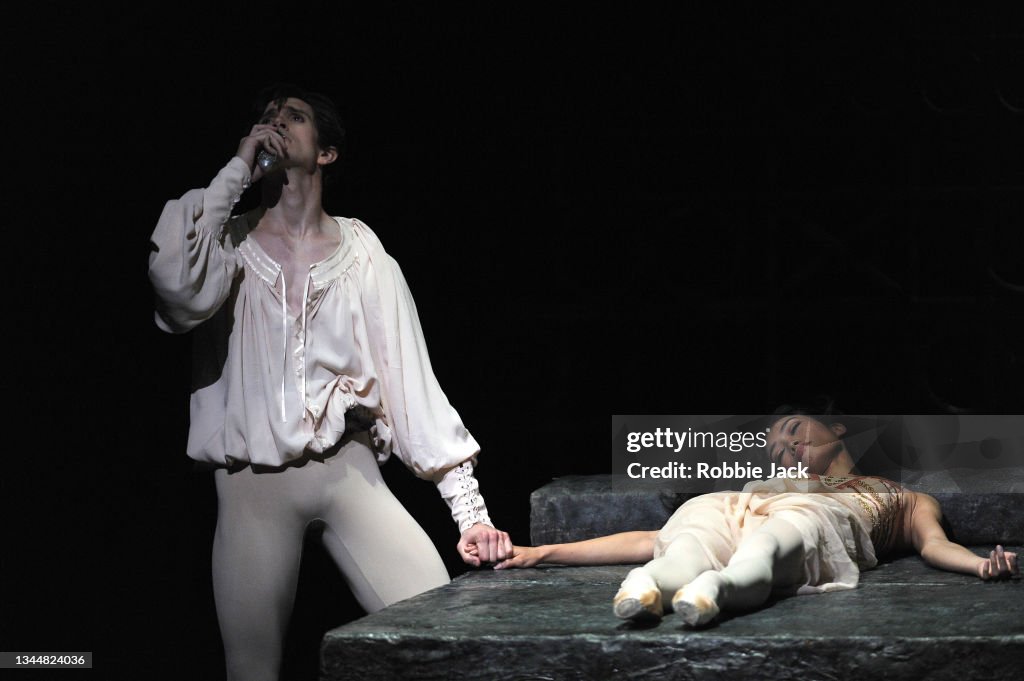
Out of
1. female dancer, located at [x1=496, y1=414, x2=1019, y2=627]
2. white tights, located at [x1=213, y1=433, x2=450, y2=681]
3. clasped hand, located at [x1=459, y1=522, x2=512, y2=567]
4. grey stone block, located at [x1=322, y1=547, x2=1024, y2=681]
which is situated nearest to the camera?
grey stone block, located at [x1=322, y1=547, x2=1024, y2=681]

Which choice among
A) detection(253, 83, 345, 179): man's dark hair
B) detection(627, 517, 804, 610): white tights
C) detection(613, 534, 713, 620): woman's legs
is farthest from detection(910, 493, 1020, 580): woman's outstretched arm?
detection(253, 83, 345, 179): man's dark hair

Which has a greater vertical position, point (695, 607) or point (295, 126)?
point (295, 126)

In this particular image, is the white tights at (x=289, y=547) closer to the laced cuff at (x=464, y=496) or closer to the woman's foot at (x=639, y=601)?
the laced cuff at (x=464, y=496)

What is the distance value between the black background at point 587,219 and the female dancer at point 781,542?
16.0 inches

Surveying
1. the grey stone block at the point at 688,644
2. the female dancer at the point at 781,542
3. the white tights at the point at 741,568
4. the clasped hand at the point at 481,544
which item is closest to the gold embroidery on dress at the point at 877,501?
the female dancer at the point at 781,542

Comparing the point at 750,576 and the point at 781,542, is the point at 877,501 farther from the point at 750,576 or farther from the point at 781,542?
the point at 750,576

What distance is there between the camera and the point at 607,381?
3.97 meters

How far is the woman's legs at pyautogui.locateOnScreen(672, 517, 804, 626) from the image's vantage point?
2316 mm

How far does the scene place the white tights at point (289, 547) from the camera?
2865 mm

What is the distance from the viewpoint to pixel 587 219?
3.96 meters

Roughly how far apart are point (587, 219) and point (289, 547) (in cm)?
154

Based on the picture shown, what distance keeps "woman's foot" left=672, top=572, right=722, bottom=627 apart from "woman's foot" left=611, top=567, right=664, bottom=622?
0.04 metres

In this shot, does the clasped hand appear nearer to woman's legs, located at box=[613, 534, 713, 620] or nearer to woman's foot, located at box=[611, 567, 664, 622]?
woman's legs, located at box=[613, 534, 713, 620]

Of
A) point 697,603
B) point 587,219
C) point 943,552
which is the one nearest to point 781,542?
point 697,603
